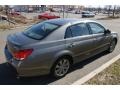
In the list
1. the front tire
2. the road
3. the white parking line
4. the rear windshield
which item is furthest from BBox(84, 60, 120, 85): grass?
the rear windshield

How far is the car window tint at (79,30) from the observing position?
204 inches

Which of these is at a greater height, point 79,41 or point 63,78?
point 79,41

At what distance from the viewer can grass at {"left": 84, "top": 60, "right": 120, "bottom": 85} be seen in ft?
15.1

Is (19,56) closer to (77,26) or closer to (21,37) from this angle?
(21,37)

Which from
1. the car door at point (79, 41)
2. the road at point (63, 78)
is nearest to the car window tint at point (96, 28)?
the car door at point (79, 41)

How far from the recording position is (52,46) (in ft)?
14.8

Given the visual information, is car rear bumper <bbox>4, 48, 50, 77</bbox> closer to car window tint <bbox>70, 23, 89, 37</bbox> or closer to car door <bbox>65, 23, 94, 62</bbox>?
car door <bbox>65, 23, 94, 62</bbox>

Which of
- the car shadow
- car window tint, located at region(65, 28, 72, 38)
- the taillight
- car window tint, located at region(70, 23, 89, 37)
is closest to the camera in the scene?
the taillight

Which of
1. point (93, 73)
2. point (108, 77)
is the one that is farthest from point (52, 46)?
point (108, 77)

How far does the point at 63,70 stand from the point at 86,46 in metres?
1.08

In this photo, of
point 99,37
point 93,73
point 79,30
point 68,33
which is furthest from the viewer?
point 99,37

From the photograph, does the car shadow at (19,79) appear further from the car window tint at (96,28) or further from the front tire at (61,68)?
the car window tint at (96,28)

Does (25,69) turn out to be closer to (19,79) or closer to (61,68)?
(19,79)

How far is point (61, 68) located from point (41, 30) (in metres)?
1.18
